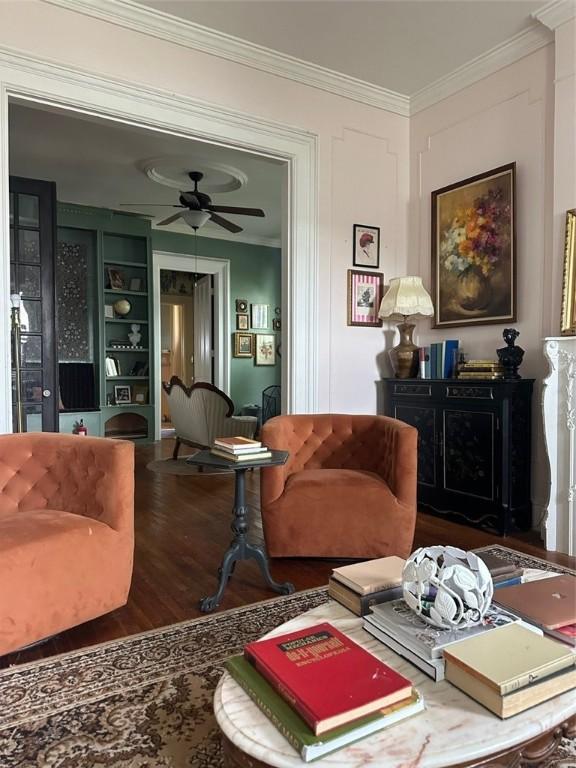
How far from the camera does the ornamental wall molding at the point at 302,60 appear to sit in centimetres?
304

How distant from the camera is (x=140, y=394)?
7094 mm

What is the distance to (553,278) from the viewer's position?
10.4ft

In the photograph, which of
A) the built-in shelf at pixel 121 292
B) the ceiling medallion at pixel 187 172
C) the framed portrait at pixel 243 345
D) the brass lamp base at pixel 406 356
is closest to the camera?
the brass lamp base at pixel 406 356

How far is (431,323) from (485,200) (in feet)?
3.18

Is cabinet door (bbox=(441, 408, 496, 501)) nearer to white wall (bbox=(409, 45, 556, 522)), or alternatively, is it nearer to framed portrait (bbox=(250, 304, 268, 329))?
white wall (bbox=(409, 45, 556, 522))

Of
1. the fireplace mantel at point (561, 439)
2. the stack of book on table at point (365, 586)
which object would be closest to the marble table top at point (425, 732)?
the stack of book on table at point (365, 586)

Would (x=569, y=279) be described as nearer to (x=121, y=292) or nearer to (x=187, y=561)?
(x=187, y=561)

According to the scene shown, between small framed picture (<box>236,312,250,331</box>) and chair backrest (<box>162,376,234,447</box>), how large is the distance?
242 centimetres

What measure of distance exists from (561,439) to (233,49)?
10.4 ft

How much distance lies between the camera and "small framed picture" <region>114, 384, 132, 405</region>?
6.93 metres

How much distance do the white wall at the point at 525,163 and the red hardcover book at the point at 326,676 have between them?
8.69 ft

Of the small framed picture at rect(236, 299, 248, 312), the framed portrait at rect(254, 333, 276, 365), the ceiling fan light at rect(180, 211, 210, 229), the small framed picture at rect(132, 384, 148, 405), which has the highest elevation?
the ceiling fan light at rect(180, 211, 210, 229)

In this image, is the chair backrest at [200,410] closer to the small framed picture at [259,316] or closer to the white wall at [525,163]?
the white wall at [525,163]

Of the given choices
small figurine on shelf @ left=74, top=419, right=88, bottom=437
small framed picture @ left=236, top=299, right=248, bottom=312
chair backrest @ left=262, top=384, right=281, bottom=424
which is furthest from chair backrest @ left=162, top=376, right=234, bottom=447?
small framed picture @ left=236, top=299, right=248, bottom=312
